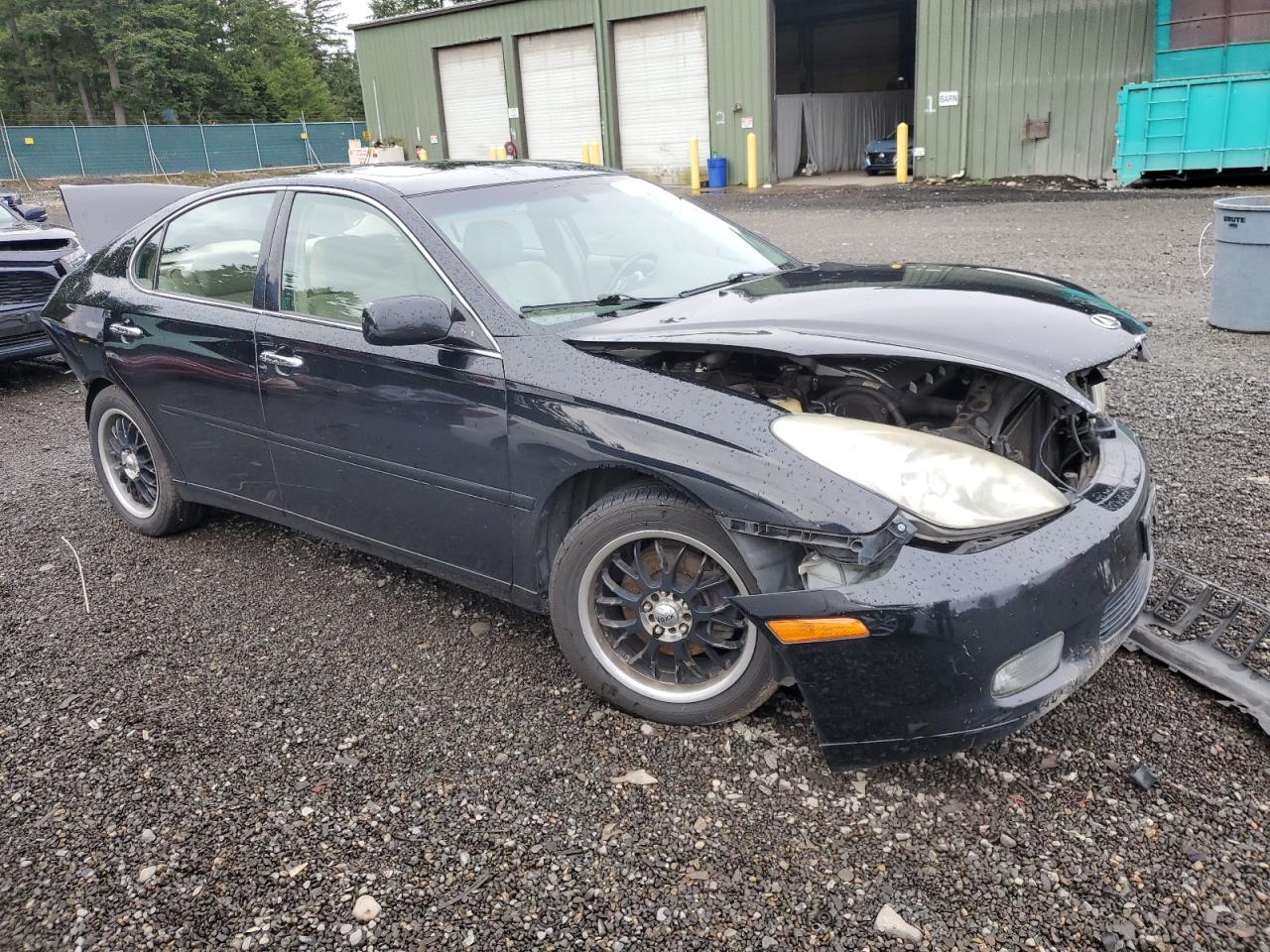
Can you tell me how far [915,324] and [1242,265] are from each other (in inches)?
226

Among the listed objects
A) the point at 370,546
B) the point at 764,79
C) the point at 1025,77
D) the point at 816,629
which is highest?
the point at 764,79

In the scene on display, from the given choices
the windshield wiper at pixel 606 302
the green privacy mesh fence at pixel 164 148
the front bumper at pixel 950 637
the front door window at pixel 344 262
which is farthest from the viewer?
the green privacy mesh fence at pixel 164 148

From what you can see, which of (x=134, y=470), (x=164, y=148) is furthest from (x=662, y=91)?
(x=164, y=148)

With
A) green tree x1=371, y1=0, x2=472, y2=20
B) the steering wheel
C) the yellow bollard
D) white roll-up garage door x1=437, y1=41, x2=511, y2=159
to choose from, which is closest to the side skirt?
the steering wheel

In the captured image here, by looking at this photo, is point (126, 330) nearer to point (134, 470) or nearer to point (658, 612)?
point (134, 470)


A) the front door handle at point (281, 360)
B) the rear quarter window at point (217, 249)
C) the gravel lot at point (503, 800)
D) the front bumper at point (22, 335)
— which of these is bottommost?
the gravel lot at point (503, 800)

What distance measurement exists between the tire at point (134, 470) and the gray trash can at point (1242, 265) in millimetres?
7102

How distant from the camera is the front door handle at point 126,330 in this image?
4.27 m

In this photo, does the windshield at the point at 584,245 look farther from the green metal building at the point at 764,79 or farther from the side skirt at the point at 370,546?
the green metal building at the point at 764,79

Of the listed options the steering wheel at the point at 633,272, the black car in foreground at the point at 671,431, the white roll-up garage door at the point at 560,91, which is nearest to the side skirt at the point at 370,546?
the black car in foreground at the point at 671,431

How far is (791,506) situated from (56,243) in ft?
27.6

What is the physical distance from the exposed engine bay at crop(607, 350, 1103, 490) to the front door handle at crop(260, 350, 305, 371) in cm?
134

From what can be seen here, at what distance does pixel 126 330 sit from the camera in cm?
432

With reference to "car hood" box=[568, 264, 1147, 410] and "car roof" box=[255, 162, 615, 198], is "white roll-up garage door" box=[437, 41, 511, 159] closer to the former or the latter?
"car roof" box=[255, 162, 615, 198]
